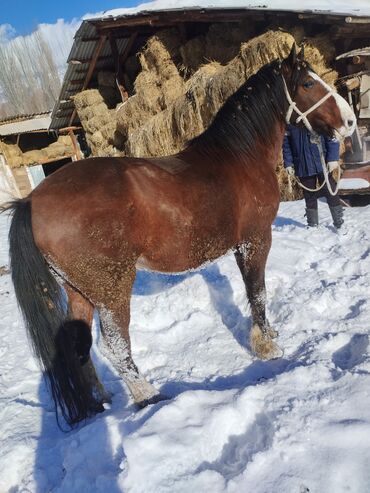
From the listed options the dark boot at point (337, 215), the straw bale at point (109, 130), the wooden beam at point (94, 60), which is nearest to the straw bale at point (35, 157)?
the wooden beam at point (94, 60)

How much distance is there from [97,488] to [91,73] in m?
11.4

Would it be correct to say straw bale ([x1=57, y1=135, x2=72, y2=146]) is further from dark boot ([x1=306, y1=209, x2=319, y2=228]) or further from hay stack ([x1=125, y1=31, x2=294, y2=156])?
dark boot ([x1=306, y1=209, x2=319, y2=228])

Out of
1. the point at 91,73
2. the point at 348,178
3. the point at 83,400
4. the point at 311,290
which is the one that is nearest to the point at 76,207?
the point at 83,400

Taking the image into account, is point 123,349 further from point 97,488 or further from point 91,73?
point 91,73

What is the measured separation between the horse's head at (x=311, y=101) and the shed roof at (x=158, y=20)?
3502 mm

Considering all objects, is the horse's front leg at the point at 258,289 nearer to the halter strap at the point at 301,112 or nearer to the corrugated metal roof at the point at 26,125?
the halter strap at the point at 301,112

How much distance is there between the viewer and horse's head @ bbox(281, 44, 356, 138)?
7.88 feet

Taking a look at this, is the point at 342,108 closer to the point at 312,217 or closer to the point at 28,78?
the point at 312,217

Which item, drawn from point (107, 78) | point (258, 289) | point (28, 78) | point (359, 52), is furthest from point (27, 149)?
point (28, 78)

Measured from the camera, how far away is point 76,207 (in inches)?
68.5

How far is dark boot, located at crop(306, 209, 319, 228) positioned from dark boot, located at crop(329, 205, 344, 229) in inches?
9.7

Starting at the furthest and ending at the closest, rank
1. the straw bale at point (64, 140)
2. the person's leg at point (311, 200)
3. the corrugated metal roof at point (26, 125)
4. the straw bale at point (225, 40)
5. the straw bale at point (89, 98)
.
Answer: the straw bale at point (64, 140) → the corrugated metal roof at point (26, 125) → the straw bale at point (89, 98) → the straw bale at point (225, 40) → the person's leg at point (311, 200)

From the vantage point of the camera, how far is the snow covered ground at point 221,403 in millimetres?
1345

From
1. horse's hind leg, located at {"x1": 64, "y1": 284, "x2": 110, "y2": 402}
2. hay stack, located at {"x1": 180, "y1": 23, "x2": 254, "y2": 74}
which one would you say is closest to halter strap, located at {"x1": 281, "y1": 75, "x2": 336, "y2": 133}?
horse's hind leg, located at {"x1": 64, "y1": 284, "x2": 110, "y2": 402}
